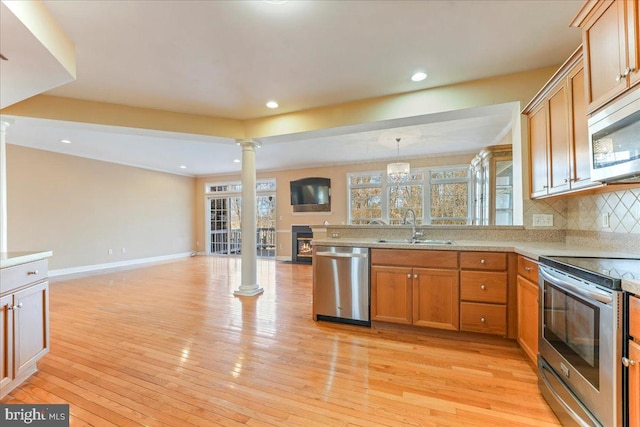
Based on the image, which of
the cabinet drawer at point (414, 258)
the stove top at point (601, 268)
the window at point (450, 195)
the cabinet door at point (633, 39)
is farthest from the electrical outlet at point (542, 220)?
the window at point (450, 195)

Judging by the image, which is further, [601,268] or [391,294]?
[391,294]

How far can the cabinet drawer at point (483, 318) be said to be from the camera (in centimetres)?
245

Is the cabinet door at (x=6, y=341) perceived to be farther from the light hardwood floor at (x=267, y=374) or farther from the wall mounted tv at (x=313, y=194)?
the wall mounted tv at (x=313, y=194)

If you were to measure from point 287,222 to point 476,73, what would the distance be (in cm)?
606

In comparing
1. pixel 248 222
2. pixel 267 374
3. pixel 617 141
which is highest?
pixel 617 141

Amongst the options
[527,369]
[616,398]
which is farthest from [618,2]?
[527,369]

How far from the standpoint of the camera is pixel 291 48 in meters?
2.34

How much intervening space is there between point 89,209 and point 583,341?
27.0ft

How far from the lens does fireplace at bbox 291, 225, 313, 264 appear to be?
7.57 m

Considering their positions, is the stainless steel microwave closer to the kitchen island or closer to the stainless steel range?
the stainless steel range

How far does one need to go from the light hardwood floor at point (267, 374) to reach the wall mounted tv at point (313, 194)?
13.9 feet

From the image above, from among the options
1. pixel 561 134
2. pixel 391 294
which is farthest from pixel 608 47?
pixel 391 294

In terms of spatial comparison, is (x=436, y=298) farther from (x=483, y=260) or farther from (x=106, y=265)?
(x=106, y=265)

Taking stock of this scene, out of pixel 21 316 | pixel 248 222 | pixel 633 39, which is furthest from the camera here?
pixel 248 222
